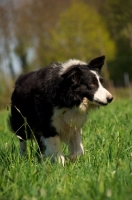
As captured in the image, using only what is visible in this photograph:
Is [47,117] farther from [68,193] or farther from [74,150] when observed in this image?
[68,193]

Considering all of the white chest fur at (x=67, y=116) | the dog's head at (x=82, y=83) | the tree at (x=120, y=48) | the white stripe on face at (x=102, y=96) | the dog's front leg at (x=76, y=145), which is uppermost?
the dog's head at (x=82, y=83)

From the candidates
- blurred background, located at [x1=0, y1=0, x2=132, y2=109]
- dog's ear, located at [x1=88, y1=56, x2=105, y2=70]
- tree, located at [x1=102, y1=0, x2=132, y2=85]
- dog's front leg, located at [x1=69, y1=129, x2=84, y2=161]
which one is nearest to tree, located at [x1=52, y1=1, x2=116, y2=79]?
blurred background, located at [x1=0, y1=0, x2=132, y2=109]

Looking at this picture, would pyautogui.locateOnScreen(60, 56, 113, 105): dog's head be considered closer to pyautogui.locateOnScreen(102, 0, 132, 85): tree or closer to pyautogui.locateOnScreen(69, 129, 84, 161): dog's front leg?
pyautogui.locateOnScreen(69, 129, 84, 161): dog's front leg

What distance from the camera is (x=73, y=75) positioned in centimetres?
505

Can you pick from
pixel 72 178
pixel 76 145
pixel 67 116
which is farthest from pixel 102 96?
pixel 72 178

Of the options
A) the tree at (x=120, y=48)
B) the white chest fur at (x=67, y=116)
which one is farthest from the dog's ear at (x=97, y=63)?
the tree at (x=120, y=48)

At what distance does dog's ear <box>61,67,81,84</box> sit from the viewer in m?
5.04

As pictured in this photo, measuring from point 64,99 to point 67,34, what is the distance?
24.4 metres

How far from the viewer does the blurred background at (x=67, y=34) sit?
28359 mm

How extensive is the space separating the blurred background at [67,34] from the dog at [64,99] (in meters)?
20.8

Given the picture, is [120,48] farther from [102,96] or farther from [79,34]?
[102,96]

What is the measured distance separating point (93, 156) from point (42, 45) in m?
29.7

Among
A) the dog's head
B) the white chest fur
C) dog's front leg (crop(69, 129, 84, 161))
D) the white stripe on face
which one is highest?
the dog's head

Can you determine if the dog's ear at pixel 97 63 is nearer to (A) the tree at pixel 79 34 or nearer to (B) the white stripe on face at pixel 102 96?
(B) the white stripe on face at pixel 102 96
